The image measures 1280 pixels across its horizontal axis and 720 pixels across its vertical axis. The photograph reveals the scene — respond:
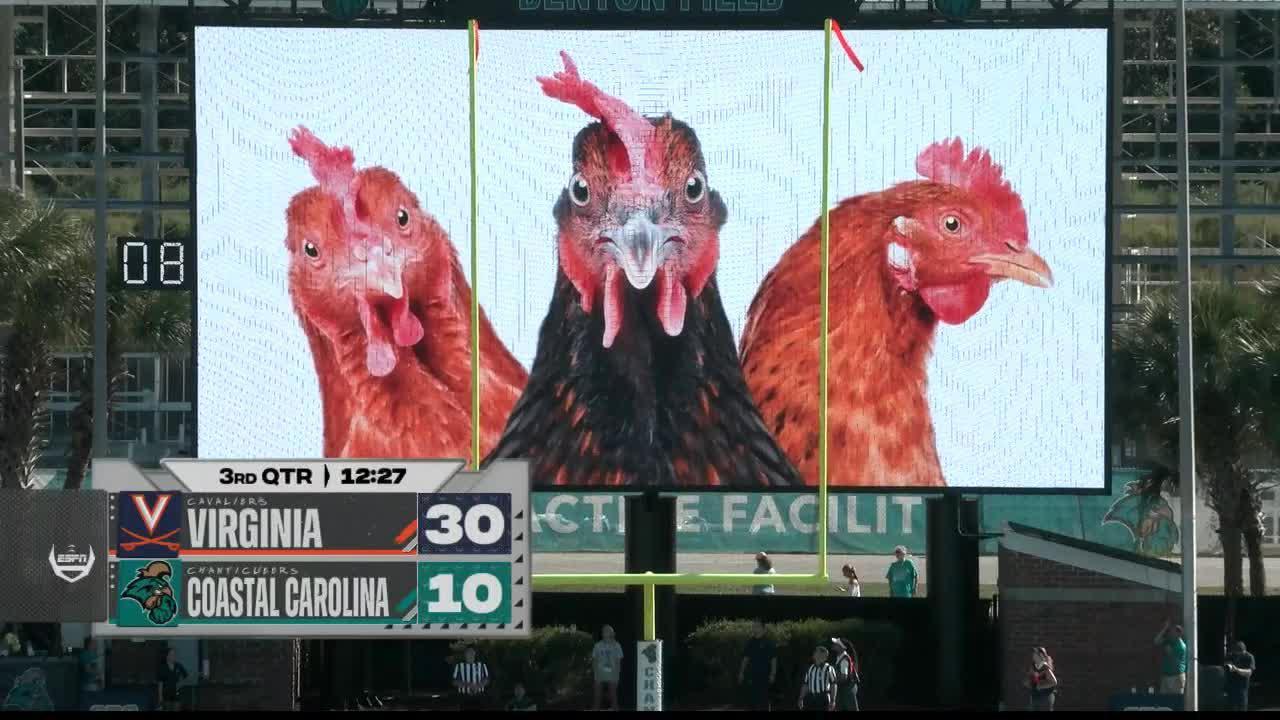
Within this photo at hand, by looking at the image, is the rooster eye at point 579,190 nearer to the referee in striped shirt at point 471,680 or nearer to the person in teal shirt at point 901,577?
the referee in striped shirt at point 471,680

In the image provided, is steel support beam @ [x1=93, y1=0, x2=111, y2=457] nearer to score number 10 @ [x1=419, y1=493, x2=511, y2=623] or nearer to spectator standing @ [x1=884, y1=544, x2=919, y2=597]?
spectator standing @ [x1=884, y1=544, x2=919, y2=597]

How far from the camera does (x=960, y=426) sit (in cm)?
2048

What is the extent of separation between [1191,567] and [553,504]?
17.0m

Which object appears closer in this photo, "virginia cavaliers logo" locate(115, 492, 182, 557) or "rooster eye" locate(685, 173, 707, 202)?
"virginia cavaliers logo" locate(115, 492, 182, 557)

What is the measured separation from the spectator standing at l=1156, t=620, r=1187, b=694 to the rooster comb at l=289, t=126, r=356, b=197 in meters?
10.2

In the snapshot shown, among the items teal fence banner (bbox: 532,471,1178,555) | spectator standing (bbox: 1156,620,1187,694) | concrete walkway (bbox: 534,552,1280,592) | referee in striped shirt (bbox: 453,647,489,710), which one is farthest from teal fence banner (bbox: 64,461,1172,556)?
spectator standing (bbox: 1156,620,1187,694)

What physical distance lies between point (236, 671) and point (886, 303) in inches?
322

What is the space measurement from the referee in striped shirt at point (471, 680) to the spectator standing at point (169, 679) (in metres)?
3.03

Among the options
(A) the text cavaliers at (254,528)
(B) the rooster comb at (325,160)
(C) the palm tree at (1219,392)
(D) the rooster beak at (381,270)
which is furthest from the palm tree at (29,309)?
(C) the palm tree at (1219,392)

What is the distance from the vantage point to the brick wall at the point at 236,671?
20953 millimetres

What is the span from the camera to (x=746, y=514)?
3588 centimetres

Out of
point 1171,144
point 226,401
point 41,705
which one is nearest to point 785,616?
point 226,401

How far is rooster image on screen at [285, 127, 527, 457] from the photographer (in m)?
20.4
